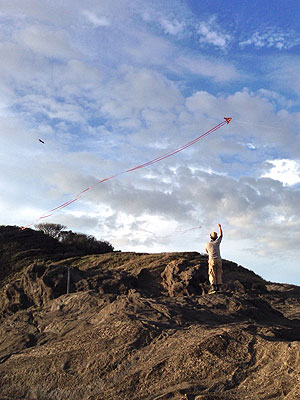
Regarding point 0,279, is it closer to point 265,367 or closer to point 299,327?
point 299,327

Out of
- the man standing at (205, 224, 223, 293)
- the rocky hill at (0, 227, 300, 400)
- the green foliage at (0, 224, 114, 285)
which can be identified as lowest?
the rocky hill at (0, 227, 300, 400)

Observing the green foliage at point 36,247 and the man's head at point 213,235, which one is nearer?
the man's head at point 213,235

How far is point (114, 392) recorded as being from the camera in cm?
753

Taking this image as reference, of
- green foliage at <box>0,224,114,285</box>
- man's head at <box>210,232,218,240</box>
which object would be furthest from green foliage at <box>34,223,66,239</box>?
man's head at <box>210,232,218,240</box>

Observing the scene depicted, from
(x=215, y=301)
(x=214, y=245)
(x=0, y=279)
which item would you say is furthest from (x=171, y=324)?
(x=0, y=279)

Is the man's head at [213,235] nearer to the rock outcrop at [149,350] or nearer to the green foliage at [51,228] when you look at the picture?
the rock outcrop at [149,350]

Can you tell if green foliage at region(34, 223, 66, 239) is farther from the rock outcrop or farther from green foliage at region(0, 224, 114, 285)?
the rock outcrop

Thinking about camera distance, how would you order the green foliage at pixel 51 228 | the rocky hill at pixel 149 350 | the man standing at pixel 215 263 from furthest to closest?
the green foliage at pixel 51 228
the man standing at pixel 215 263
the rocky hill at pixel 149 350

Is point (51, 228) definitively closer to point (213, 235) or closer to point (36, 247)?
point (36, 247)

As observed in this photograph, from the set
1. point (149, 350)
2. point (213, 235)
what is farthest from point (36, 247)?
point (149, 350)

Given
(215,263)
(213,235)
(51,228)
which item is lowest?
(215,263)

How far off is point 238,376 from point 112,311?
4.24 metres

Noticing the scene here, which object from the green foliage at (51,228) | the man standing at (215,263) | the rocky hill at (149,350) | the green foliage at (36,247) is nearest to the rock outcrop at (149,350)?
the rocky hill at (149,350)

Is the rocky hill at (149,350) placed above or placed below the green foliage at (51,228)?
below
